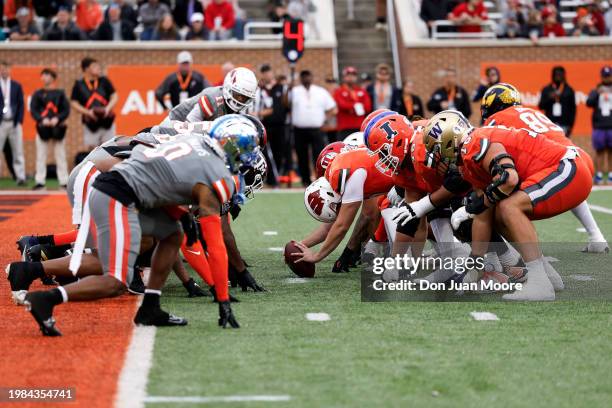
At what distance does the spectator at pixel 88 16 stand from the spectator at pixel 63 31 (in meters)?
0.30

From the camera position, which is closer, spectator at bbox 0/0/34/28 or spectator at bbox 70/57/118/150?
spectator at bbox 70/57/118/150

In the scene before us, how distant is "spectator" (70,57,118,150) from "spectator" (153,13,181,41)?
386 centimetres

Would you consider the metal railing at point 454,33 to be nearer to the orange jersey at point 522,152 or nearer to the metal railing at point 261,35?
the metal railing at point 261,35

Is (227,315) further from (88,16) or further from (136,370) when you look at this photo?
(88,16)

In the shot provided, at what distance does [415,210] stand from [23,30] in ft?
50.0

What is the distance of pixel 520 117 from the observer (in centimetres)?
828

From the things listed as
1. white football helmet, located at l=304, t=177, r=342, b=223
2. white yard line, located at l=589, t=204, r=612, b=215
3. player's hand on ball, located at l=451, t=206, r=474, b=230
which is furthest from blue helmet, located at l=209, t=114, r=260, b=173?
white yard line, located at l=589, t=204, r=612, b=215

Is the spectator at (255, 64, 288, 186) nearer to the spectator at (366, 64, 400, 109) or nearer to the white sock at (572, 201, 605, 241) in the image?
the spectator at (366, 64, 400, 109)

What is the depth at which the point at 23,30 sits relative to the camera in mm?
21344

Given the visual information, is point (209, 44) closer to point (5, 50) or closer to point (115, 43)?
point (115, 43)

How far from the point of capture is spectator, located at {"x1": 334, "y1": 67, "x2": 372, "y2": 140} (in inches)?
728

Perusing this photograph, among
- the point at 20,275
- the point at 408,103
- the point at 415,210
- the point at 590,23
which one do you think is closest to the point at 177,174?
the point at 20,275

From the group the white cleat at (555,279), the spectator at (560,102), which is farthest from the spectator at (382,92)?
the white cleat at (555,279)

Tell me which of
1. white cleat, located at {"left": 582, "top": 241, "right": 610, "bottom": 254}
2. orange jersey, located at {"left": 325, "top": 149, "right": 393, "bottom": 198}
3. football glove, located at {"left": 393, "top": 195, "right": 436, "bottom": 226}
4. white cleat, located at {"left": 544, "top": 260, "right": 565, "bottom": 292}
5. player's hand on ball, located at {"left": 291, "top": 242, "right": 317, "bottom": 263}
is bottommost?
white cleat, located at {"left": 582, "top": 241, "right": 610, "bottom": 254}
